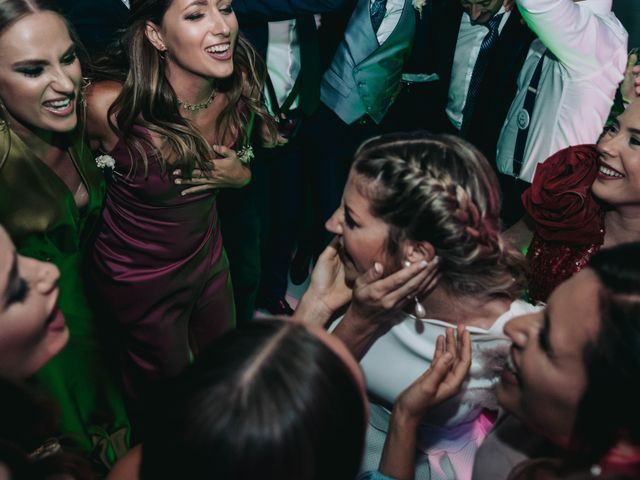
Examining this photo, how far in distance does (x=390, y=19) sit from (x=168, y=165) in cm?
147

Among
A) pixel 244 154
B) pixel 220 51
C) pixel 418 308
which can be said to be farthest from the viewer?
pixel 244 154

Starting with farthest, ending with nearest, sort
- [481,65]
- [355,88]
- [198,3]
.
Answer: [355,88] → [481,65] → [198,3]

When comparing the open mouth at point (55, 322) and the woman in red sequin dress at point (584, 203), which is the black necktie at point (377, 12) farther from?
the open mouth at point (55, 322)

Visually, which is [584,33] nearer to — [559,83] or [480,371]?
[559,83]

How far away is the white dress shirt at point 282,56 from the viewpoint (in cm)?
270

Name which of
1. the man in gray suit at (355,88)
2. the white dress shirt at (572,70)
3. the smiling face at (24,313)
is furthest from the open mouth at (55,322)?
the man in gray suit at (355,88)

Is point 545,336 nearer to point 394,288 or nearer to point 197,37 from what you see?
point 394,288

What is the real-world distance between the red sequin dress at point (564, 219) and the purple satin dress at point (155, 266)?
117cm

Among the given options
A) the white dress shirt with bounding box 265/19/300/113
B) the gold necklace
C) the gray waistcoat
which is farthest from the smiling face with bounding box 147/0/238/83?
the gray waistcoat

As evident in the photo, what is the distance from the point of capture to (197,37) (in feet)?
6.53

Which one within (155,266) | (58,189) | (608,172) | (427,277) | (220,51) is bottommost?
(155,266)

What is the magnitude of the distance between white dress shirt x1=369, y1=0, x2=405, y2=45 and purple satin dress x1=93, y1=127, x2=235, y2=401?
130 centimetres

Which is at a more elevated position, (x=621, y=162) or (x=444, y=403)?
(x=621, y=162)

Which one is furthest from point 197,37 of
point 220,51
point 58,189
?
point 58,189
